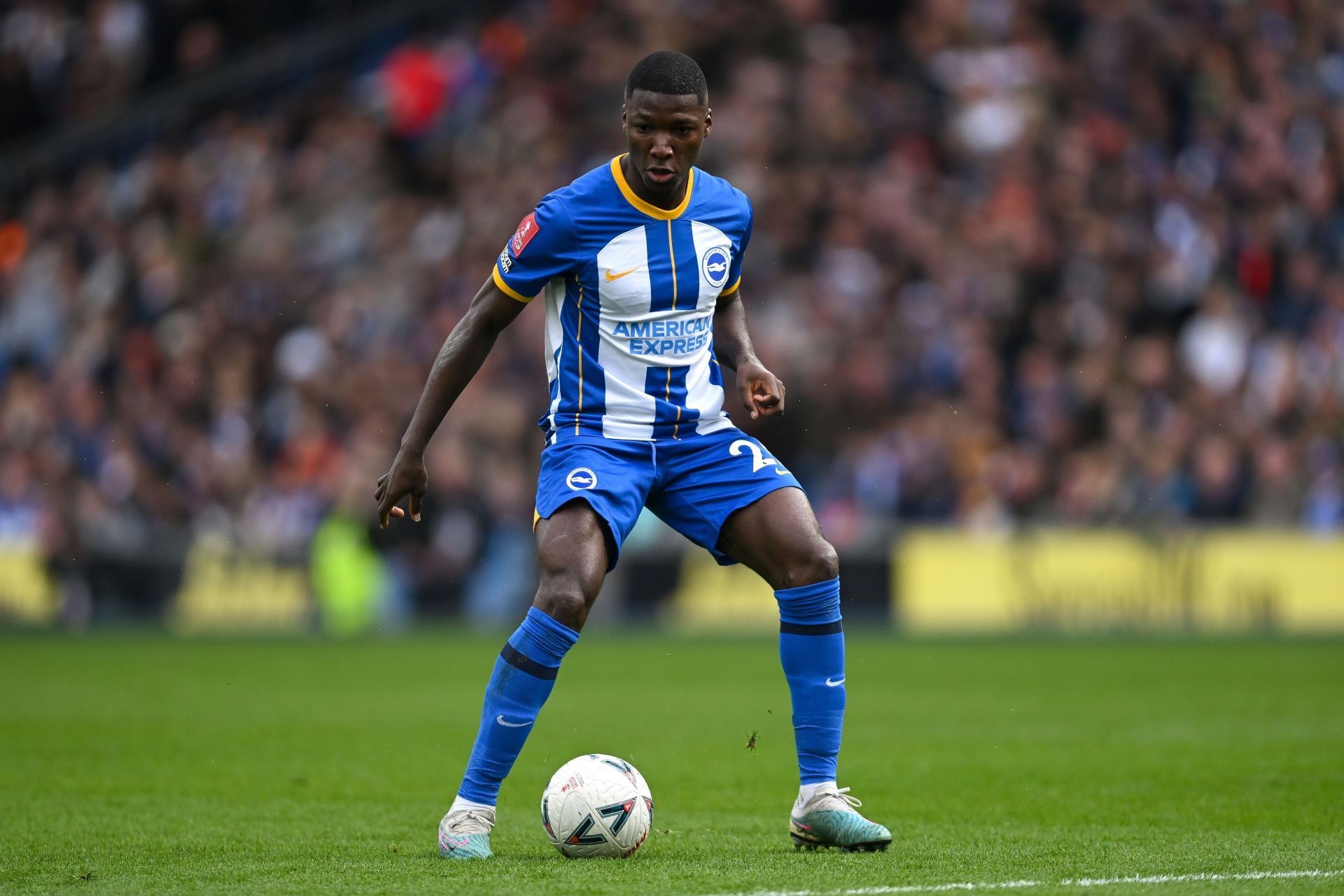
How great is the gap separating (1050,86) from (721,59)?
3.64 meters

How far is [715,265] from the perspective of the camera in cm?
579

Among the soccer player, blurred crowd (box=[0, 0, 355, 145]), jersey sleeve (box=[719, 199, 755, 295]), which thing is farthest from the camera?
blurred crowd (box=[0, 0, 355, 145])

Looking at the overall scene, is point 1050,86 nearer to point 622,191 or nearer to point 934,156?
point 934,156

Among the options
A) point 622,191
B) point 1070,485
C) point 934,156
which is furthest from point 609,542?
point 934,156

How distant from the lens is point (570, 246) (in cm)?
559

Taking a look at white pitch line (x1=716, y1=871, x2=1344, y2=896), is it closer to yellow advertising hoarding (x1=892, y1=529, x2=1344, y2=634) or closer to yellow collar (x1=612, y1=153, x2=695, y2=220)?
yellow collar (x1=612, y1=153, x2=695, y2=220)

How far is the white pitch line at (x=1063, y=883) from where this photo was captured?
15.0ft

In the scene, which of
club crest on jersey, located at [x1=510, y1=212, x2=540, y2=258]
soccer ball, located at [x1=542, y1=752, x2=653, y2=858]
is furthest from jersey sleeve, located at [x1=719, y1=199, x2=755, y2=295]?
soccer ball, located at [x1=542, y1=752, x2=653, y2=858]

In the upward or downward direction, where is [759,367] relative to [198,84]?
downward

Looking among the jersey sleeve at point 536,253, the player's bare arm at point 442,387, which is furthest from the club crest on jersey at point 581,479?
the jersey sleeve at point 536,253

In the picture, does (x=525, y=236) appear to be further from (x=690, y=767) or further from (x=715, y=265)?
(x=690, y=767)

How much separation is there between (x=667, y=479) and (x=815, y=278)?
13.2m

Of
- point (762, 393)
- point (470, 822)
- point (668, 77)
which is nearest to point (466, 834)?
point (470, 822)

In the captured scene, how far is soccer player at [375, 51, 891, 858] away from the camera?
5.45m
